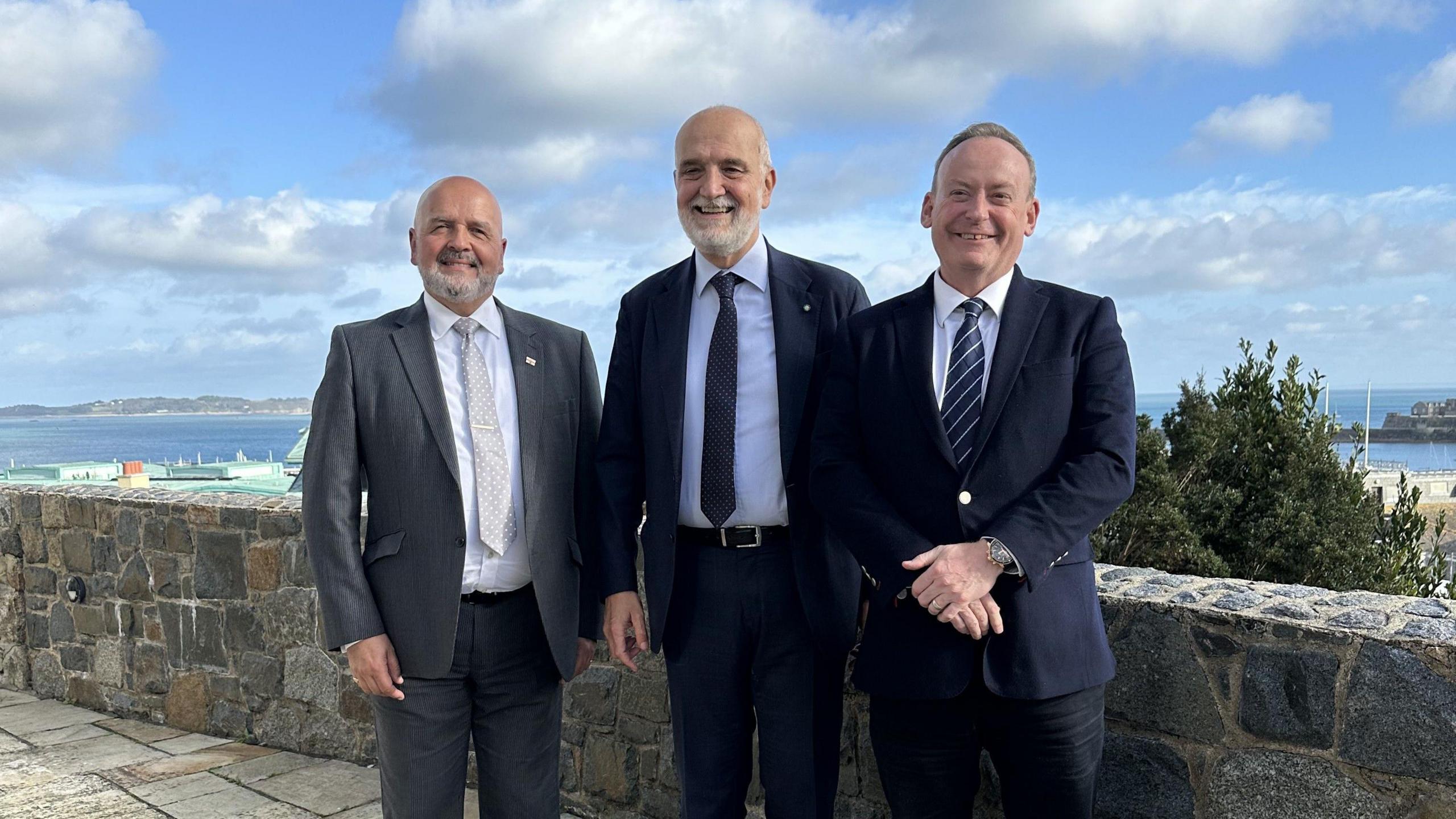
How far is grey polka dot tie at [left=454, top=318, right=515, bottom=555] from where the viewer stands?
2.21m

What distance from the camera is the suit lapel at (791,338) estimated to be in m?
2.08

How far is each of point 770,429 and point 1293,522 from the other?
23.2 feet

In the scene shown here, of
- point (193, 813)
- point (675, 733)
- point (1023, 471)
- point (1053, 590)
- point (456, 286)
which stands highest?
point (456, 286)

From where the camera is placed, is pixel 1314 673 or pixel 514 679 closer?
pixel 1314 673

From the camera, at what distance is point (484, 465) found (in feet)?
7.32

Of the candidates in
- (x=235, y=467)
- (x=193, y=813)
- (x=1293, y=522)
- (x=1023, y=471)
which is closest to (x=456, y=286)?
(x=1023, y=471)

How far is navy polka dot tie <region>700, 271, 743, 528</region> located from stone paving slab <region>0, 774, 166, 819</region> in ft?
8.74

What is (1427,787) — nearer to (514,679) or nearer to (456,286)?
(514,679)

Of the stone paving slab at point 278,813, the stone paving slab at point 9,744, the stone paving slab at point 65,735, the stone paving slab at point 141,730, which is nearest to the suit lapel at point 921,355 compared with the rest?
the stone paving slab at point 278,813

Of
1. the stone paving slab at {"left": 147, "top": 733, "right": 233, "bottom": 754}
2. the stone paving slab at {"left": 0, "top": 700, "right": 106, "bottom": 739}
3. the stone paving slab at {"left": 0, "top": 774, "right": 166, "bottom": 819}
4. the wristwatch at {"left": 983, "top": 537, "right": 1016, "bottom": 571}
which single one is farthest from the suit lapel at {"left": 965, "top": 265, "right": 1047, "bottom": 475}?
the stone paving slab at {"left": 0, "top": 700, "right": 106, "bottom": 739}

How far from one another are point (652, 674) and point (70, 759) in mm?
2775

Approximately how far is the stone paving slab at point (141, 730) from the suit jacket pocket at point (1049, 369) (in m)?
4.22

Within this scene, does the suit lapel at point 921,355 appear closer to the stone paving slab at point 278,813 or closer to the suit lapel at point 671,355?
the suit lapel at point 671,355

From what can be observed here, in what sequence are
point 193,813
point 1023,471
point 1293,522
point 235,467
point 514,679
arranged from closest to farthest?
1. point 1023,471
2. point 514,679
3. point 193,813
4. point 1293,522
5. point 235,467
